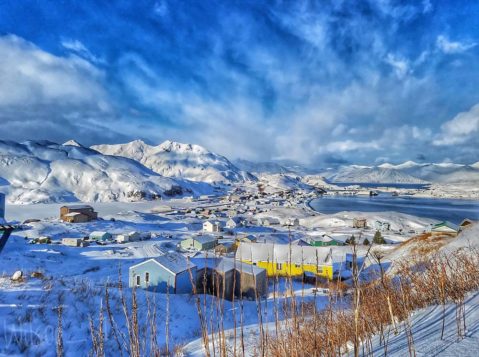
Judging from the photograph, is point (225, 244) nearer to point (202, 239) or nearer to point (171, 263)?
point (202, 239)

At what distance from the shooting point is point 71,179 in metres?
120

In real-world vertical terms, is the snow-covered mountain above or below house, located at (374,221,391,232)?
above

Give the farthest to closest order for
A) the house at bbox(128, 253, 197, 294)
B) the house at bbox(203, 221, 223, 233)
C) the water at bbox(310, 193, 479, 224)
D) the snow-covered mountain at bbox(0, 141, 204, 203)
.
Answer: the snow-covered mountain at bbox(0, 141, 204, 203) < the water at bbox(310, 193, 479, 224) < the house at bbox(203, 221, 223, 233) < the house at bbox(128, 253, 197, 294)

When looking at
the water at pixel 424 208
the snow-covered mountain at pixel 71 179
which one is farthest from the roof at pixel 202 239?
the snow-covered mountain at pixel 71 179

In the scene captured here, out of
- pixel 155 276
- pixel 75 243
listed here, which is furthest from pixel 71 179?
pixel 155 276

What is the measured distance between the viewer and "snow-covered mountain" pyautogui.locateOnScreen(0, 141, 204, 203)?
342 ft

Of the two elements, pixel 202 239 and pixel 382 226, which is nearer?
pixel 202 239

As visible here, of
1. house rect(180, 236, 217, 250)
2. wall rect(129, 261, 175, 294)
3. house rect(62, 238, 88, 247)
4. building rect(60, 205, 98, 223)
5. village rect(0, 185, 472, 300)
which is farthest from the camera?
building rect(60, 205, 98, 223)

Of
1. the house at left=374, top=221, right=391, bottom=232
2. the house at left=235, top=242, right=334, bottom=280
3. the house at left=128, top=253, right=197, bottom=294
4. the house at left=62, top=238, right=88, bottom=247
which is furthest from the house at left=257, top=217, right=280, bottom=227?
the house at left=128, top=253, right=197, bottom=294

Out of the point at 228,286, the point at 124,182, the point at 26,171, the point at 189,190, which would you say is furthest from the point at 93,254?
the point at 26,171

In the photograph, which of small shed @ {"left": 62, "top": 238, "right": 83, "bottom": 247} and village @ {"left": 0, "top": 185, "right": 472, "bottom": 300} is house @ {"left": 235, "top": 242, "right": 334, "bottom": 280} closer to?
village @ {"left": 0, "top": 185, "right": 472, "bottom": 300}

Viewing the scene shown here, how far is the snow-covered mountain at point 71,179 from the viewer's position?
10425 centimetres

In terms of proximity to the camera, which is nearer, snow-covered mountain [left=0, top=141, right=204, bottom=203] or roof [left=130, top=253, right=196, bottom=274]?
roof [left=130, top=253, right=196, bottom=274]

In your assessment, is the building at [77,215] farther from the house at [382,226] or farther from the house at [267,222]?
the house at [382,226]
